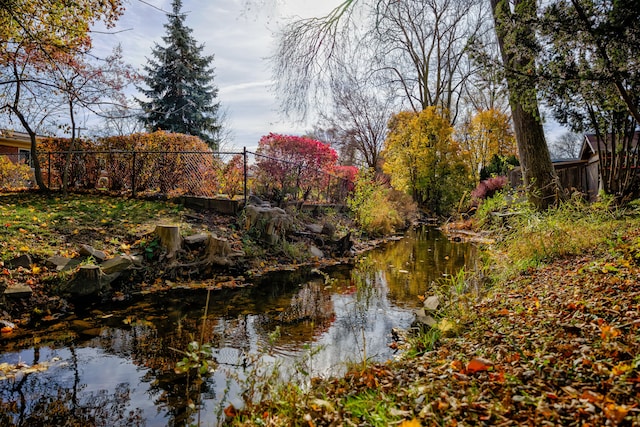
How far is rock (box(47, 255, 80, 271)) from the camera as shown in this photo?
4930mm

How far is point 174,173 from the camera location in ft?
32.2

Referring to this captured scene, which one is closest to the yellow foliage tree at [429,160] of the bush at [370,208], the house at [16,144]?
the bush at [370,208]

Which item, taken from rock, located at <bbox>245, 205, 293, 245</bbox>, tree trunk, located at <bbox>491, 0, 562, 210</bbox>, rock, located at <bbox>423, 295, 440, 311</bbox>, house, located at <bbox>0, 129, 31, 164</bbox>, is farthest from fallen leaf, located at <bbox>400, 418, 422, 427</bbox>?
house, located at <bbox>0, 129, 31, 164</bbox>

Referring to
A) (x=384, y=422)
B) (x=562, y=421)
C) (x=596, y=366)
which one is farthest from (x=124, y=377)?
(x=596, y=366)

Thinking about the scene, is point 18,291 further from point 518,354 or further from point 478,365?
point 518,354

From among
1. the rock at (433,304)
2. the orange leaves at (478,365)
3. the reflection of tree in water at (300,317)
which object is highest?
the orange leaves at (478,365)

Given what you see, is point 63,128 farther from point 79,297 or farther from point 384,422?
point 384,422

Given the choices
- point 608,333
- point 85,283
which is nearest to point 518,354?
point 608,333

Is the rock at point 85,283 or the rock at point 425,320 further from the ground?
the rock at point 85,283

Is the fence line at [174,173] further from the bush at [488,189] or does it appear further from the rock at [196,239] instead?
the bush at [488,189]

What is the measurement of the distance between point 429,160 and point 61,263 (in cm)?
1711

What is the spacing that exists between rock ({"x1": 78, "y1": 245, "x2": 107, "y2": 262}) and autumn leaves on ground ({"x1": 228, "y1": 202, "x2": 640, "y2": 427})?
13.1 ft

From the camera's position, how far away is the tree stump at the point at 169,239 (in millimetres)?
6031

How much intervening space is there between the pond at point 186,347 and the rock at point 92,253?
1.00 meters
